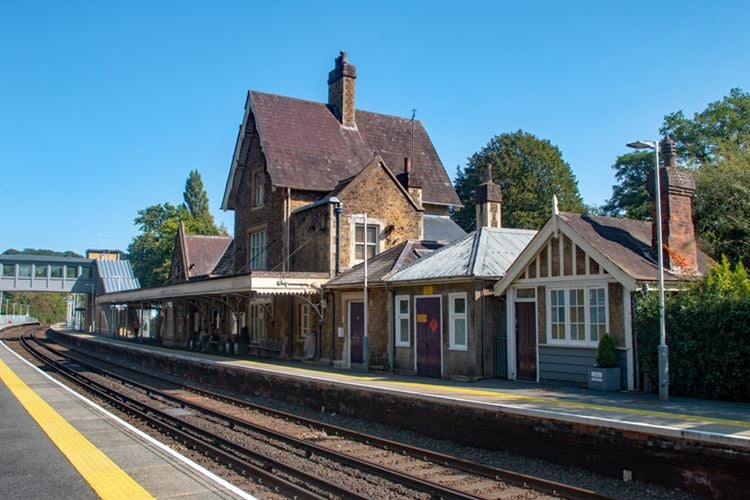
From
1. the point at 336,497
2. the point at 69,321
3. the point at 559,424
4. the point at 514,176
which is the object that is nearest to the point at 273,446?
the point at 336,497

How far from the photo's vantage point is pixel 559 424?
9992mm

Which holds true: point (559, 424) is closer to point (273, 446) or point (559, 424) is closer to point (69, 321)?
point (273, 446)

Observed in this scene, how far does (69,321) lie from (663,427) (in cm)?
8657

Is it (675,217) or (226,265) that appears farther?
(226,265)

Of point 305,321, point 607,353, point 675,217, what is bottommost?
point 607,353

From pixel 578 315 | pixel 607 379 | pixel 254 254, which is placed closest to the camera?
pixel 607 379

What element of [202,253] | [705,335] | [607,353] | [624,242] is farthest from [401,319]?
[202,253]

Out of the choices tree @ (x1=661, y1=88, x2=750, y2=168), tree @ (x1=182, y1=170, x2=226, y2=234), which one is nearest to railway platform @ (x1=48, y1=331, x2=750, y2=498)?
tree @ (x1=661, y1=88, x2=750, y2=168)

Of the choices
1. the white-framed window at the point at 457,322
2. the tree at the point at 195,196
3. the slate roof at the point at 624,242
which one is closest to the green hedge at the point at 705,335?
the slate roof at the point at 624,242

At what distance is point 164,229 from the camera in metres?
67.8

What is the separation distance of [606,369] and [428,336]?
5.60 metres

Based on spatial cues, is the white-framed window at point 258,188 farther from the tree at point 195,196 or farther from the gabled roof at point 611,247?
the tree at point 195,196

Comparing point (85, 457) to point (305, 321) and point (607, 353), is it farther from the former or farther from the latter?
point (305, 321)

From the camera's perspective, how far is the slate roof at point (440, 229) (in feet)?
90.6
